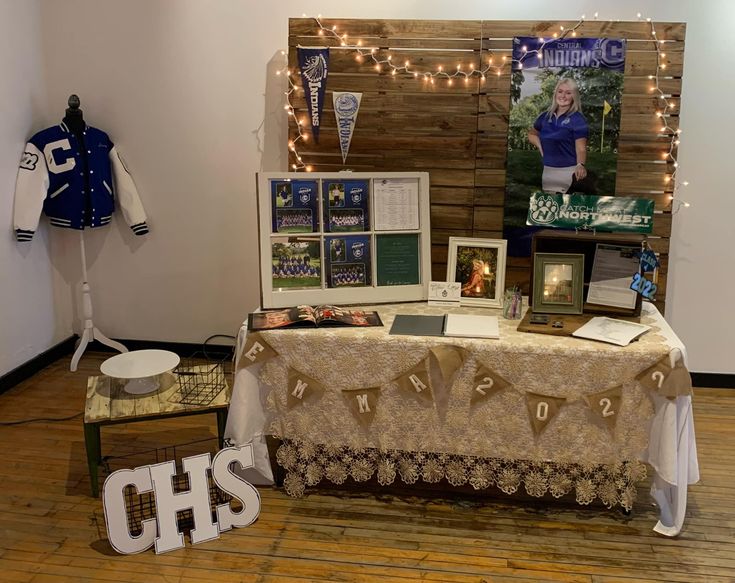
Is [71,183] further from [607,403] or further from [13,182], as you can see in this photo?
[607,403]

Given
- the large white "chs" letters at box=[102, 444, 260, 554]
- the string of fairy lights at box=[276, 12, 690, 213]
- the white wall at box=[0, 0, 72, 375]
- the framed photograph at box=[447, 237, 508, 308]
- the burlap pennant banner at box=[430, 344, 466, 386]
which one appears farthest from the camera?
the white wall at box=[0, 0, 72, 375]

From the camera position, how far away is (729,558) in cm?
264

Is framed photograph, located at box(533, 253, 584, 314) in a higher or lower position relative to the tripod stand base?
higher

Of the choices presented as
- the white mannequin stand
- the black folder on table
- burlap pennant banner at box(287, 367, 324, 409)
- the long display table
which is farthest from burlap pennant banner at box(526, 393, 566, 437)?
the white mannequin stand

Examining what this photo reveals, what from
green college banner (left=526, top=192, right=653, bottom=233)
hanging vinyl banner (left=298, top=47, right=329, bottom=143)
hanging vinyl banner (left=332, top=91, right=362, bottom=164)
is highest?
hanging vinyl banner (left=298, top=47, right=329, bottom=143)

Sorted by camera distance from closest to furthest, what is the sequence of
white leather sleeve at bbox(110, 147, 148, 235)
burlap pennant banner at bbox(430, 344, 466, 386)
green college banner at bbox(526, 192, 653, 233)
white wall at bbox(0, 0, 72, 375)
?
burlap pennant banner at bbox(430, 344, 466, 386), green college banner at bbox(526, 192, 653, 233), white wall at bbox(0, 0, 72, 375), white leather sleeve at bbox(110, 147, 148, 235)

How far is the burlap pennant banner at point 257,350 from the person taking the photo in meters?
2.85

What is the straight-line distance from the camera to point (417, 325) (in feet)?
9.64

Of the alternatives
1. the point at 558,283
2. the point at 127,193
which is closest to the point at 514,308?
the point at 558,283

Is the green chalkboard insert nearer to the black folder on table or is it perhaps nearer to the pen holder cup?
the black folder on table

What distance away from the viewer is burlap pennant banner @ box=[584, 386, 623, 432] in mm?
2682

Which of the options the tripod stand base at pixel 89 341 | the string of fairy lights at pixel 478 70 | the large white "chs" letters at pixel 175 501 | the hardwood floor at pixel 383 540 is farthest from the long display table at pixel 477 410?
the tripod stand base at pixel 89 341

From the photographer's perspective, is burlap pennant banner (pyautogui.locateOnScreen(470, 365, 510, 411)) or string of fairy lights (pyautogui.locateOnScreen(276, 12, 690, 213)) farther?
string of fairy lights (pyautogui.locateOnScreen(276, 12, 690, 213))

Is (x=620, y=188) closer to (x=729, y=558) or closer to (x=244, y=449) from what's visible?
(x=729, y=558)
